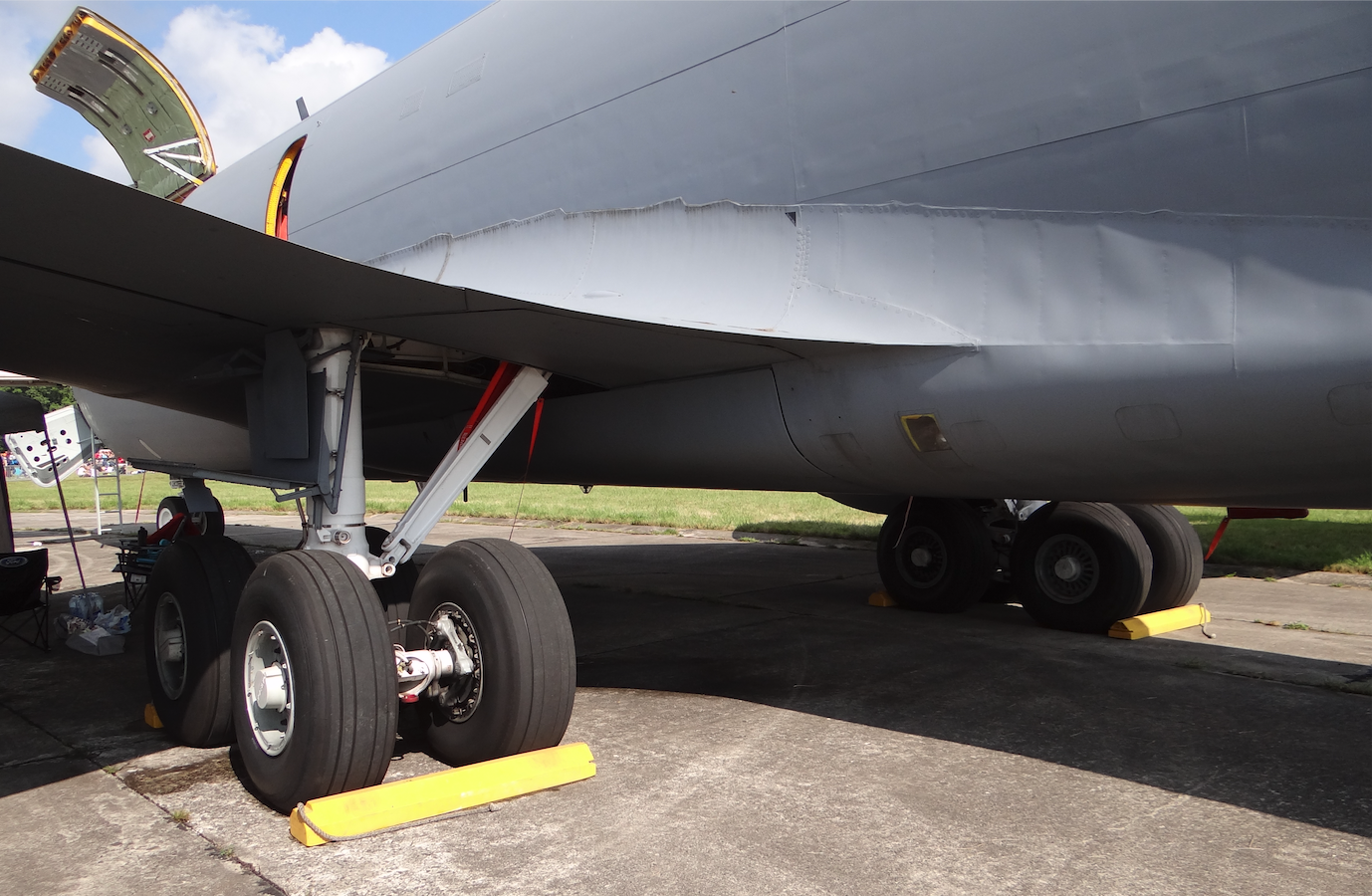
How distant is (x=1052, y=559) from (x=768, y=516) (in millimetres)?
10113

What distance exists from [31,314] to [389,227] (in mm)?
1773

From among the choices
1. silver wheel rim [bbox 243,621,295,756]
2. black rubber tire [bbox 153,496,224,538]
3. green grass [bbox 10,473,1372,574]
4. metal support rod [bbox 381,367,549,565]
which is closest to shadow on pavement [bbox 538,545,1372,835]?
metal support rod [bbox 381,367,549,565]

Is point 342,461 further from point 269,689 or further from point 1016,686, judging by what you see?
point 1016,686

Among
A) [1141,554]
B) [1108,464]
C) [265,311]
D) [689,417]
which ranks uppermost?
[265,311]

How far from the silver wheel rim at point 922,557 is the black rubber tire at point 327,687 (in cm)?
484

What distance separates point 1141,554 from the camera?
6.32m

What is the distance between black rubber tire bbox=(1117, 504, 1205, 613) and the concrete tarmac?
0.55 meters

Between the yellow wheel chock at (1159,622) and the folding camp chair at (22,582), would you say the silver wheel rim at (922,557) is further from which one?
the folding camp chair at (22,582)

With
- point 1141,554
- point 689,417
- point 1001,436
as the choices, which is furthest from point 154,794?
point 1141,554

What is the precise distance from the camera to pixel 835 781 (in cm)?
363

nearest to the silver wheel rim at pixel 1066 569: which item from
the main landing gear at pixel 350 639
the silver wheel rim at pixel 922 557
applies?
the silver wheel rim at pixel 922 557

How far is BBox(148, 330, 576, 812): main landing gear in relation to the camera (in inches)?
133

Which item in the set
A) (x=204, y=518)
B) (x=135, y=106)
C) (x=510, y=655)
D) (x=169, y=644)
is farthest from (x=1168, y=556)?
(x=135, y=106)

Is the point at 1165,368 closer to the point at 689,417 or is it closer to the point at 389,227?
the point at 689,417
